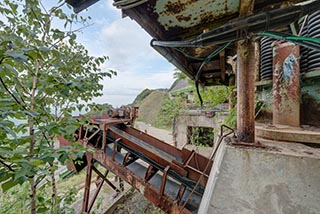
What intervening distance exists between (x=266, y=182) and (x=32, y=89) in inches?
72.1

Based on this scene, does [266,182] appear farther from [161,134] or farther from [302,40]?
[161,134]

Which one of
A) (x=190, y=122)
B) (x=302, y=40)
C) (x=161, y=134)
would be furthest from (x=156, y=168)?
(x=161, y=134)

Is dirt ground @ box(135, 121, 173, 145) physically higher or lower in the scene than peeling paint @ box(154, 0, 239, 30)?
lower

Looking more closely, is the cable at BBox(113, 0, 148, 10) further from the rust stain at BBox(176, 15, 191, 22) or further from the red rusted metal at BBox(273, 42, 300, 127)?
the red rusted metal at BBox(273, 42, 300, 127)

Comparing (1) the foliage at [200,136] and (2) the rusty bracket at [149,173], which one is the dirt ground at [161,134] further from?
(2) the rusty bracket at [149,173]

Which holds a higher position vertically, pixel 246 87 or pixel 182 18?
pixel 182 18

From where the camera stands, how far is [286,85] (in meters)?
1.84

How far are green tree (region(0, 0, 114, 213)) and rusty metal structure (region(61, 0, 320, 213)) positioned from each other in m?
0.37

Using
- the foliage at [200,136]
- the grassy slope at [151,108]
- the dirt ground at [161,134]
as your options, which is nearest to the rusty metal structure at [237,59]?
the foliage at [200,136]

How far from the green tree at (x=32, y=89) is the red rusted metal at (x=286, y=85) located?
6.48 ft

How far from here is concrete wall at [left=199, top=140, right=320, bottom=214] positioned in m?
0.97

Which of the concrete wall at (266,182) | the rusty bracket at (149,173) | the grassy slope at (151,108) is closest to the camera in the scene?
the concrete wall at (266,182)

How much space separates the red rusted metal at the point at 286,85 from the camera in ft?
5.87

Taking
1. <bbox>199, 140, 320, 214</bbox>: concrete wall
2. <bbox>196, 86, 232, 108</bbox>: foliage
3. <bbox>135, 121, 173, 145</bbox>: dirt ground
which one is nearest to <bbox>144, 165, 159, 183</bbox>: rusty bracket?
<bbox>199, 140, 320, 214</bbox>: concrete wall
